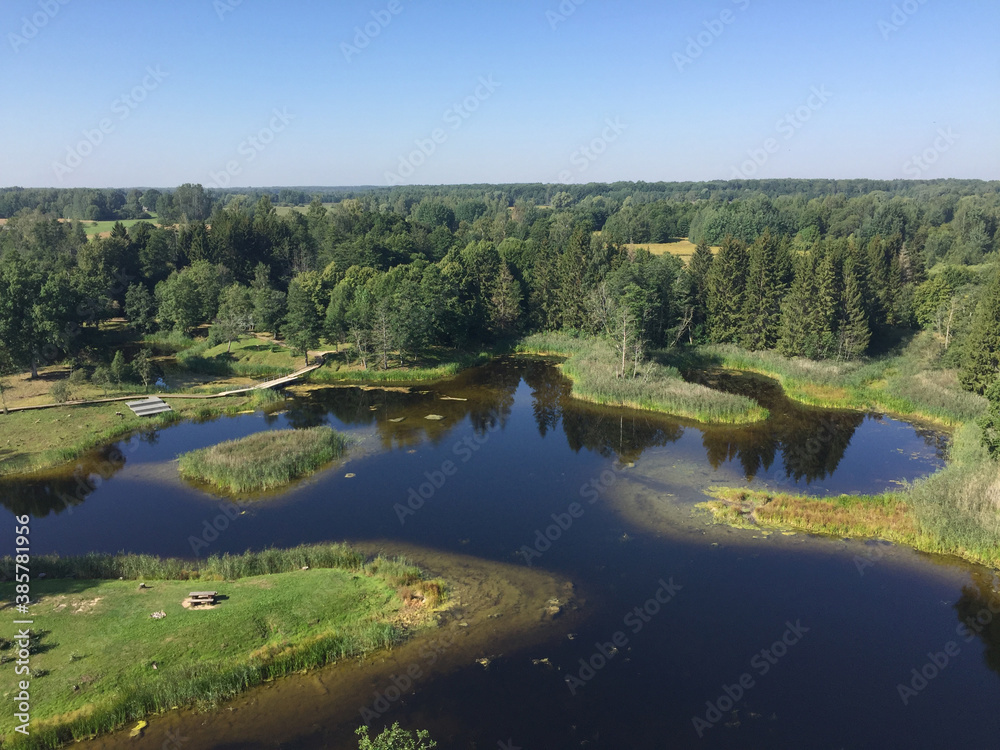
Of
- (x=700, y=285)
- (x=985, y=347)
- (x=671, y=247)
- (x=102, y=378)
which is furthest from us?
(x=671, y=247)

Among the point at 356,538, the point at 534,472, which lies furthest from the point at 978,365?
the point at 356,538

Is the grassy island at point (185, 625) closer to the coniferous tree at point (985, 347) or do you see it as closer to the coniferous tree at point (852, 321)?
the coniferous tree at point (985, 347)

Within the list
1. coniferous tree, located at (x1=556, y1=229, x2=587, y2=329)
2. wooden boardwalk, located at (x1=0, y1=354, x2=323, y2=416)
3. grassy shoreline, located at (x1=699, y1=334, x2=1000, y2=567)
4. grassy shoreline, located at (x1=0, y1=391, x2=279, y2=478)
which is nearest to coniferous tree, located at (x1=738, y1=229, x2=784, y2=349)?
coniferous tree, located at (x1=556, y1=229, x2=587, y2=329)

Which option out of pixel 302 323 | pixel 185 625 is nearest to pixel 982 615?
pixel 185 625

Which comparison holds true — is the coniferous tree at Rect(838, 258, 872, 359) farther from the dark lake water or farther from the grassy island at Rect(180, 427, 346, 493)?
the grassy island at Rect(180, 427, 346, 493)

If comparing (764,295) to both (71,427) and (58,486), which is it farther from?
(71,427)

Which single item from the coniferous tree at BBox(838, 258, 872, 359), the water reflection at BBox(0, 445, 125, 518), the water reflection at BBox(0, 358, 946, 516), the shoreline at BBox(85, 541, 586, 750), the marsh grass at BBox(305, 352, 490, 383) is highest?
the coniferous tree at BBox(838, 258, 872, 359)

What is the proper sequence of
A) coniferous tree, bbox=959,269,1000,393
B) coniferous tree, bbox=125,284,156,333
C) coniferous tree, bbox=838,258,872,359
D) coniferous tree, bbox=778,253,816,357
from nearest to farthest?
coniferous tree, bbox=959,269,1000,393, coniferous tree, bbox=838,258,872,359, coniferous tree, bbox=778,253,816,357, coniferous tree, bbox=125,284,156,333
